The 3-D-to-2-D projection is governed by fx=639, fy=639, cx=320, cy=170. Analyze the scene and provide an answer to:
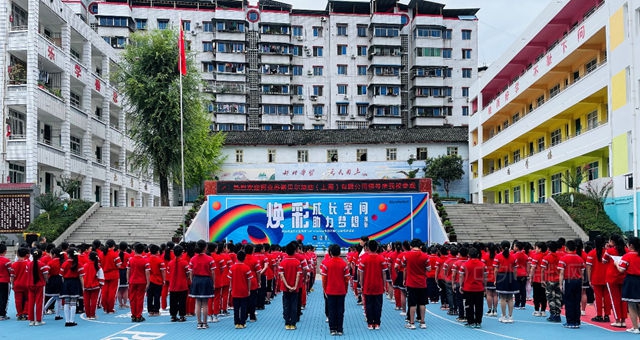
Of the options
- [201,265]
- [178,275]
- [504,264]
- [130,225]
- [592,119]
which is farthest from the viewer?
[592,119]

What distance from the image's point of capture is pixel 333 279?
37.2 feet

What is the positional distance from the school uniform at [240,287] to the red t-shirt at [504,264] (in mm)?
4829

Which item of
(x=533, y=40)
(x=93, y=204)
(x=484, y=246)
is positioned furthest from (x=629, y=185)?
(x=93, y=204)

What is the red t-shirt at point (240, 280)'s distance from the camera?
38.9ft

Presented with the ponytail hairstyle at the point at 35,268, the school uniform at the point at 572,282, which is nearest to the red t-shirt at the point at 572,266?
the school uniform at the point at 572,282

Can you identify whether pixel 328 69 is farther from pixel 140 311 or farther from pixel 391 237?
pixel 140 311

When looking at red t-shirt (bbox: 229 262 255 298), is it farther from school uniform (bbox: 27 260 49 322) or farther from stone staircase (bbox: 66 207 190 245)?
stone staircase (bbox: 66 207 190 245)

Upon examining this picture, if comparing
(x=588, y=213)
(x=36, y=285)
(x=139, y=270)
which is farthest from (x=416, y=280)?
(x=588, y=213)

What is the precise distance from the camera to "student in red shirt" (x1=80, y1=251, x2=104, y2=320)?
1305cm

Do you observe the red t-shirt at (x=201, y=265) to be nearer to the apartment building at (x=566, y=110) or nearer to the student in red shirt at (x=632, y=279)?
the student in red shirt at (x=632, y=279)

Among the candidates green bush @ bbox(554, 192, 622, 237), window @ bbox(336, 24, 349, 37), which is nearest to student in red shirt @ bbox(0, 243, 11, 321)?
green bush @ bbox(554, 192, 622, 237)

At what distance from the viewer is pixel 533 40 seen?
112 ft

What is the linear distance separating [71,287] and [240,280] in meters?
3.32

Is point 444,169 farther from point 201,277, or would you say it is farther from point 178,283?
point 201,277
